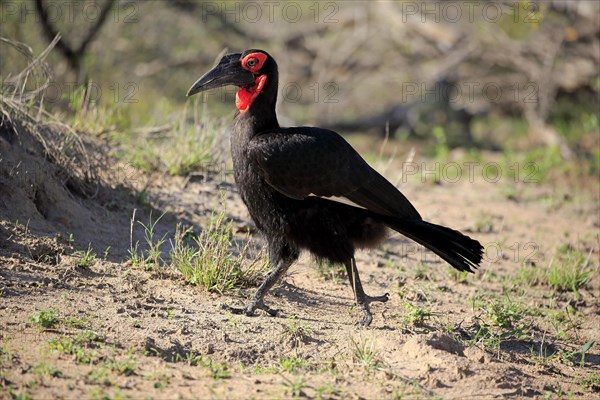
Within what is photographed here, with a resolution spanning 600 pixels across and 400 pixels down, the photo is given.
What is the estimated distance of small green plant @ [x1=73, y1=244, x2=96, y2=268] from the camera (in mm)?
4352

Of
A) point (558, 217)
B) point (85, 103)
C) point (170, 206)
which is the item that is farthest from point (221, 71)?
point (558, 217)

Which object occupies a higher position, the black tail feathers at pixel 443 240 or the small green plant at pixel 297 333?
the black tail feathers at pixel 443 240

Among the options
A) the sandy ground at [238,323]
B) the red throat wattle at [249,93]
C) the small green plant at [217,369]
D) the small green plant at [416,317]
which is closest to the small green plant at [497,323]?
the sandy ground at [238,323]

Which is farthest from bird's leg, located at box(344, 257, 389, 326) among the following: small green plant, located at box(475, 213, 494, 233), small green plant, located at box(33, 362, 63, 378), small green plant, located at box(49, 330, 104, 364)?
small green plant, located at box(475, 213, 494, 233)

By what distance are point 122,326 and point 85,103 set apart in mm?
2743

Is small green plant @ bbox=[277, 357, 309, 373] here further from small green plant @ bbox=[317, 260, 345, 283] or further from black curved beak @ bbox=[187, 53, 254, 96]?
black curved beak @ bbox=[187, 53, 254, 96]

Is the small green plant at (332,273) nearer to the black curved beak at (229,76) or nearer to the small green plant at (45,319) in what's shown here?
the black curved beak at (229,76)

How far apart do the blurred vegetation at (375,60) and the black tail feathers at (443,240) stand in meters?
4.27

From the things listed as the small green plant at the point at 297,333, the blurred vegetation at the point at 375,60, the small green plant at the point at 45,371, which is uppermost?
the blurred vegetation at the point at 375,60

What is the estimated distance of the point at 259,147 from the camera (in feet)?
13.4

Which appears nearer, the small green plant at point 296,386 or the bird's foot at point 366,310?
the small green plant at point 296,386

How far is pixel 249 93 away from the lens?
4406 millimetres

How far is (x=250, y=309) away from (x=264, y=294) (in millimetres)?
126

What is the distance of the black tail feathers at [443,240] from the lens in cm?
425
